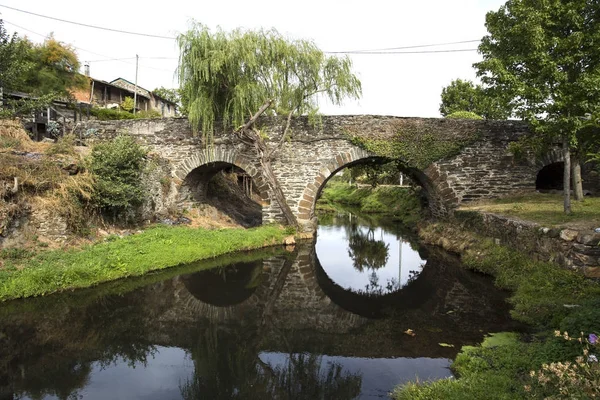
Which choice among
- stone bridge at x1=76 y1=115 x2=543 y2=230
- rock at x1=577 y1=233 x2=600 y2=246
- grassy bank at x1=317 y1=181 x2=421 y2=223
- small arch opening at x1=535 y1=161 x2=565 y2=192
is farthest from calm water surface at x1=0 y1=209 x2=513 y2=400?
grassy bank at x1=317 y1=181 x2=421 y2=223

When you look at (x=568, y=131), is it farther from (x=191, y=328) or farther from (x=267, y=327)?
(x=191, y=328)

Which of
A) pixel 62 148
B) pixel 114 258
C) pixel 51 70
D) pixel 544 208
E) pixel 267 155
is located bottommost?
pixel 114 258

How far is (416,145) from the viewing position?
14.0 metres

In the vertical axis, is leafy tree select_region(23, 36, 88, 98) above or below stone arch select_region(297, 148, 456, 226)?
above

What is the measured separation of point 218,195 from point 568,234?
14760mm

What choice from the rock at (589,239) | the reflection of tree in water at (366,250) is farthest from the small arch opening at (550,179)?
the rock at (589,239)

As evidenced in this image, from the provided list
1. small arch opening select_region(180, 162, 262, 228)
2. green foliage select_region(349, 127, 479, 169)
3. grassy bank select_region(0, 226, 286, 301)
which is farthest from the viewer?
small arch opening select_region(180, 162, 262, 228)

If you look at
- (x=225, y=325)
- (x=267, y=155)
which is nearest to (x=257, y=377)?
(x=225, y=325)

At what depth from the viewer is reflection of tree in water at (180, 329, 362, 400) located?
4738mm

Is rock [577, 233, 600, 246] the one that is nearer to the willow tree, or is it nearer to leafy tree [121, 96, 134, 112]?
the willow tree

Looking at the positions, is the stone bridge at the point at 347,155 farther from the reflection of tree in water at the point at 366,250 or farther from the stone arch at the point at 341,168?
the reflection of tree in water at the point at 366,250

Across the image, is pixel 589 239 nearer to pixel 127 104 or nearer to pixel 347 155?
pixel 347 155

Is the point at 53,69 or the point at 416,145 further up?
the point at 53,69

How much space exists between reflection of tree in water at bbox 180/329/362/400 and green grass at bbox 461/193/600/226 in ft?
22.3
